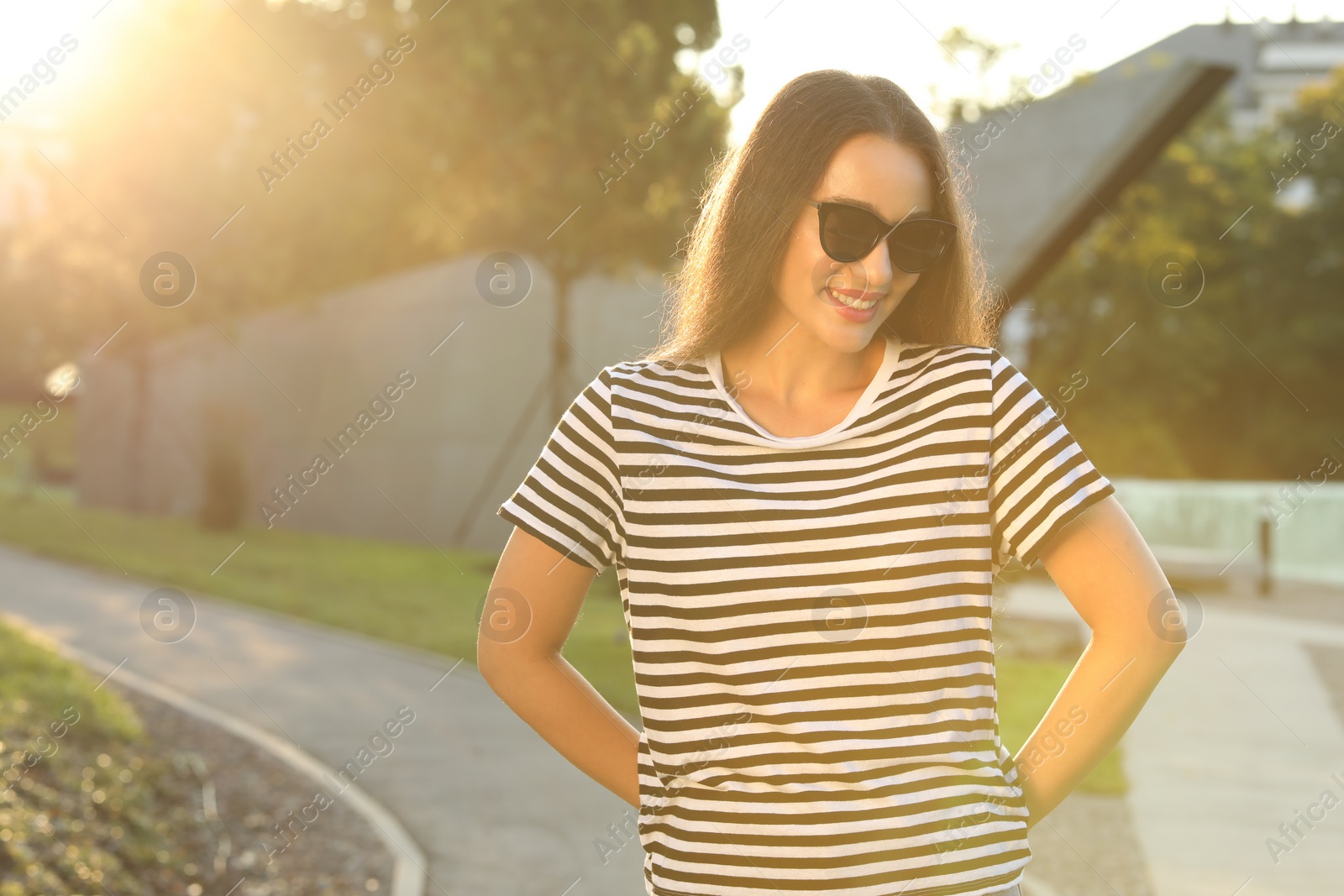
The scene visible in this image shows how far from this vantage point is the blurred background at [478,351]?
6871mm

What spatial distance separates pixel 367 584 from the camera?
16.3m

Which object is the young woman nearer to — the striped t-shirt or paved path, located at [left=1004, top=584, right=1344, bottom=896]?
the striped t-shirt

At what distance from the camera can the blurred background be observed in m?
6.87

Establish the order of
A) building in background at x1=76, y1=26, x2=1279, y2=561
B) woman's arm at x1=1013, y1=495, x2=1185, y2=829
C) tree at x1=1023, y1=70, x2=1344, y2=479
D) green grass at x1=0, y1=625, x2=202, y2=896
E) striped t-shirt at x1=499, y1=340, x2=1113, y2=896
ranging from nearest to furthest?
striped t-shirt at x1=499, y1=340, x2=1113, y2=896 → woman's arm at x1=1013, y1=495, x2=1185, y2=829 → green grass at x1=0, y1=625, x2=202, y2=896 → building in background at x1=76, y1=26, x2=1279, y2=561 → tree at x1=1023, y1=70, x2=1344, y2=479

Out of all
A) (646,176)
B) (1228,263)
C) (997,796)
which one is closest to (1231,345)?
(1228,263)


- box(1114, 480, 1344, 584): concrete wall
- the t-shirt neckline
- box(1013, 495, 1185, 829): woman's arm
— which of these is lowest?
box(1114, 480, 1344, 584): concrete wall

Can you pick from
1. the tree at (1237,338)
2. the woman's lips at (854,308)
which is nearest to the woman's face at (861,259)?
the woman's lips at (854,308)

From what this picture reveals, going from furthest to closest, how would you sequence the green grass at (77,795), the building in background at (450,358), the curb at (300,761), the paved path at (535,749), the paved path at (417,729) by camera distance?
1. the building in background at (450,358)
2. the paved path at (535,749)
3. the paved path at (417,729)
4. the curb at (300,761)
5. the green grass at (77,795)

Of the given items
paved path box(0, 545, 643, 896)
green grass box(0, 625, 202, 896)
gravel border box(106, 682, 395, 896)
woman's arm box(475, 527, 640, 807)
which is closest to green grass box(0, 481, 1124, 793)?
paved path box(0, 545, 643, 896)

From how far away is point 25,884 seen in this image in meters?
4.21

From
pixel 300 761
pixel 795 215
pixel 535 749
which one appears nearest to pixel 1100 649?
pixel 795 215

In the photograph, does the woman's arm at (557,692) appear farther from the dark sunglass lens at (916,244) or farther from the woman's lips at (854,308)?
the dark sunglass lens at (916,244)

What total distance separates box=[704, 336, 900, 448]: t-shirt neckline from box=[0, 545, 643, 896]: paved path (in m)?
3.88

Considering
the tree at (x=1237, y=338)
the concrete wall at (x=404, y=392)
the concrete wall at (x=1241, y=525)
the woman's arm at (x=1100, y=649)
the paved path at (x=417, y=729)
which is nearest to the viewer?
the woman's arm at (x=1100, y=649)
